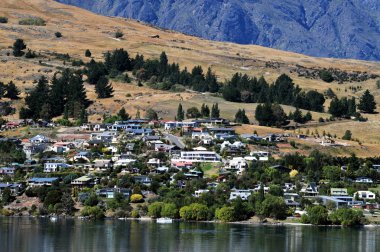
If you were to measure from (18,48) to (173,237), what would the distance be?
294 feet

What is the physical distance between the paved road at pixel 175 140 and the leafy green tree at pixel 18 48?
50.2 meters

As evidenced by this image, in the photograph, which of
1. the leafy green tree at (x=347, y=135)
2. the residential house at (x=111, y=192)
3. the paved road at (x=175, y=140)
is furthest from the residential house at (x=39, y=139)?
the leafy green tree at (x=347, y=135)

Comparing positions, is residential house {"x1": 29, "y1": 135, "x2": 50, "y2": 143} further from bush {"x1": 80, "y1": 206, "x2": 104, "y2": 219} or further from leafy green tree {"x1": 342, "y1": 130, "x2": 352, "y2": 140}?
leafy green tree {"x1": 342, "y1": 130, "x2": 352, "y2": 140}

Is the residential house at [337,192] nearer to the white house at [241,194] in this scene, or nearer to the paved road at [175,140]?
the white house at [241,194]

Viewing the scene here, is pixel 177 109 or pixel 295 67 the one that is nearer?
pixel 177 109

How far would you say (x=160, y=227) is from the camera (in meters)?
88.8

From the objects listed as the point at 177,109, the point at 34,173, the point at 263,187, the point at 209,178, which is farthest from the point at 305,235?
the point at 177,109

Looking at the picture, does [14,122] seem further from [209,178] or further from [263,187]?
[263,187]

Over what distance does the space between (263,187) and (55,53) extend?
78285 millimetres

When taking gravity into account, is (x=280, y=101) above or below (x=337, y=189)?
above

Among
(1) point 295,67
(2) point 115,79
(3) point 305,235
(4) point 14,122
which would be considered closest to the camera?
(3) point 305,235

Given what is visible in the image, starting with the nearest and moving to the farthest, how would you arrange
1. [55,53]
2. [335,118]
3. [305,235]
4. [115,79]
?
1. [305,235]
2. [335,118]
3. [115,79]
4. [55,53]

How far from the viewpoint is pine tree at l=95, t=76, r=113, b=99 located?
473ft

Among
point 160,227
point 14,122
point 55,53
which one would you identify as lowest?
point 160,227
